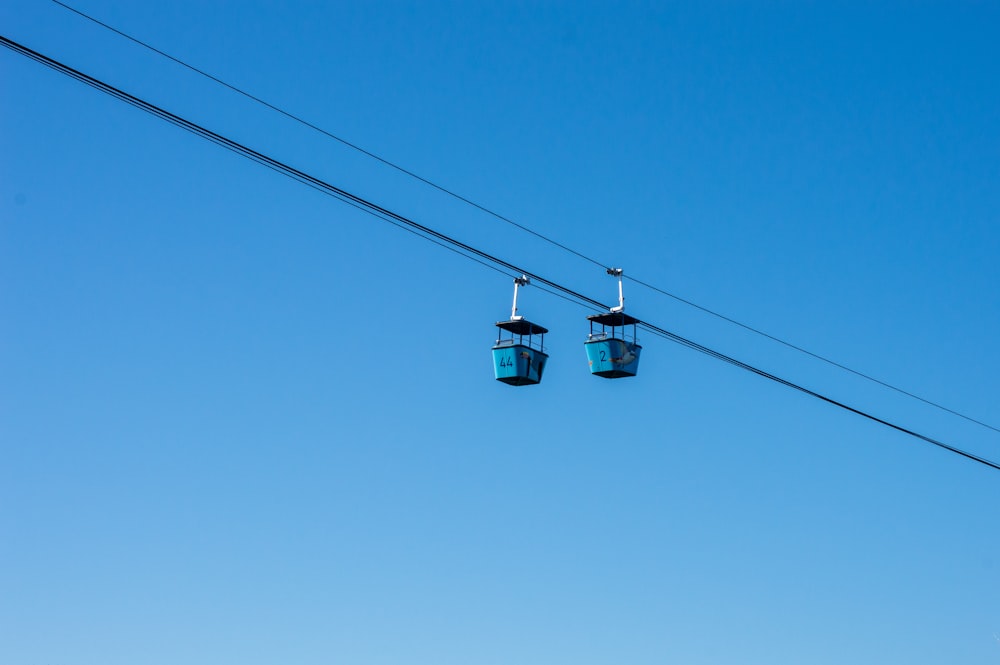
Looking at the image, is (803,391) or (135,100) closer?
(135,100)

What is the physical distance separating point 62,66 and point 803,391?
631 inches

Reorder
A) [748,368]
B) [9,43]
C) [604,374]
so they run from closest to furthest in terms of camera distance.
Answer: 1. [9,43]
2. [748,368]
3. [604,374]

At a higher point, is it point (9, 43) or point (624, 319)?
point (624, 319)

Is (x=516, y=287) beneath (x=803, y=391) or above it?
above

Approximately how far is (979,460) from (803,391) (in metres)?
6.08

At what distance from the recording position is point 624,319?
32.2 m

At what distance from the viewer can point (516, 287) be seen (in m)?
31.5

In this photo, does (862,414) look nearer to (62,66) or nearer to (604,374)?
(604,374)

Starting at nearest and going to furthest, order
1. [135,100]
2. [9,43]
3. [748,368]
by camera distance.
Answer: [9,43] < [135,100] < [748,368]

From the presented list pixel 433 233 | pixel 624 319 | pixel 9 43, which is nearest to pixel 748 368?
pixel 624 319

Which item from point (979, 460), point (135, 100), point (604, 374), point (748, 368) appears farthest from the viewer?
point (604, 374)

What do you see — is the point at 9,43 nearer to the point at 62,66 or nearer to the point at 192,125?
the point at 62,66

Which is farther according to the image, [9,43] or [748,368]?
[748,368]

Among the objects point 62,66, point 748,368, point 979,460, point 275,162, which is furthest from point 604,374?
point 62,66
